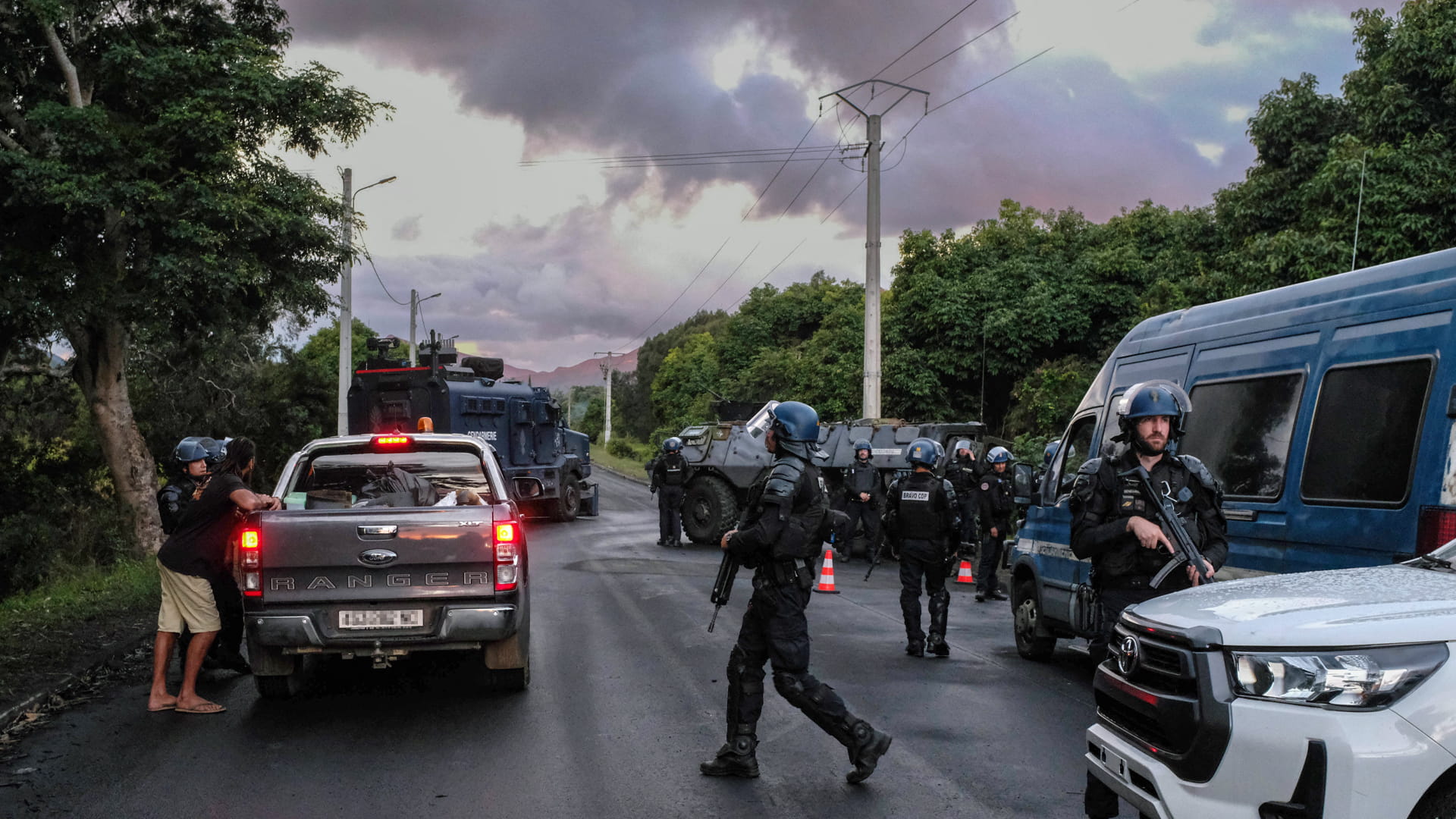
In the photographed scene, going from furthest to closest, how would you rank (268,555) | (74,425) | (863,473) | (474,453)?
1. (74,425)
2. (863,473)
3. (474,453)
4. (268,555)

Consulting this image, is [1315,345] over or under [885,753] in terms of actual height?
over

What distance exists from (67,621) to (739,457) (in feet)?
35.3

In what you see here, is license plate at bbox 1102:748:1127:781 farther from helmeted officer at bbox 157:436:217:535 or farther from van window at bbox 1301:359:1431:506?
helmeted officer at bbox 157:436:217:535

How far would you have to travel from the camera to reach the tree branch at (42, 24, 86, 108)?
15867 millimetres

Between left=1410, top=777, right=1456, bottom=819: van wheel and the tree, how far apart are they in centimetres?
1531

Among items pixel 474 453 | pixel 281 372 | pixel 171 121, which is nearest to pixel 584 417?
pixel 281 372

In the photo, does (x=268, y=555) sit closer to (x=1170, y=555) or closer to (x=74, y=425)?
(x=1170, y=555)

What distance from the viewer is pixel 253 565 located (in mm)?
6402

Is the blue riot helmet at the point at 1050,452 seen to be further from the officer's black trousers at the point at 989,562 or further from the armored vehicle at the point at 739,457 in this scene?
the armored vehicle at the point at 739,457

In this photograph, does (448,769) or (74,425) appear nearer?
(448,769)

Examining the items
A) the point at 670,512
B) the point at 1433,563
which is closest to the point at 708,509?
the point at 670,512

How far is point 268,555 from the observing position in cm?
640

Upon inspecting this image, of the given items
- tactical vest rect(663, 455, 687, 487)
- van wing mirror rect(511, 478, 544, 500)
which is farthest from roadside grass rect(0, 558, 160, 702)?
tactical vest rect(663, 455, 687, 487)

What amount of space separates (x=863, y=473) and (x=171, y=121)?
1049 cm
